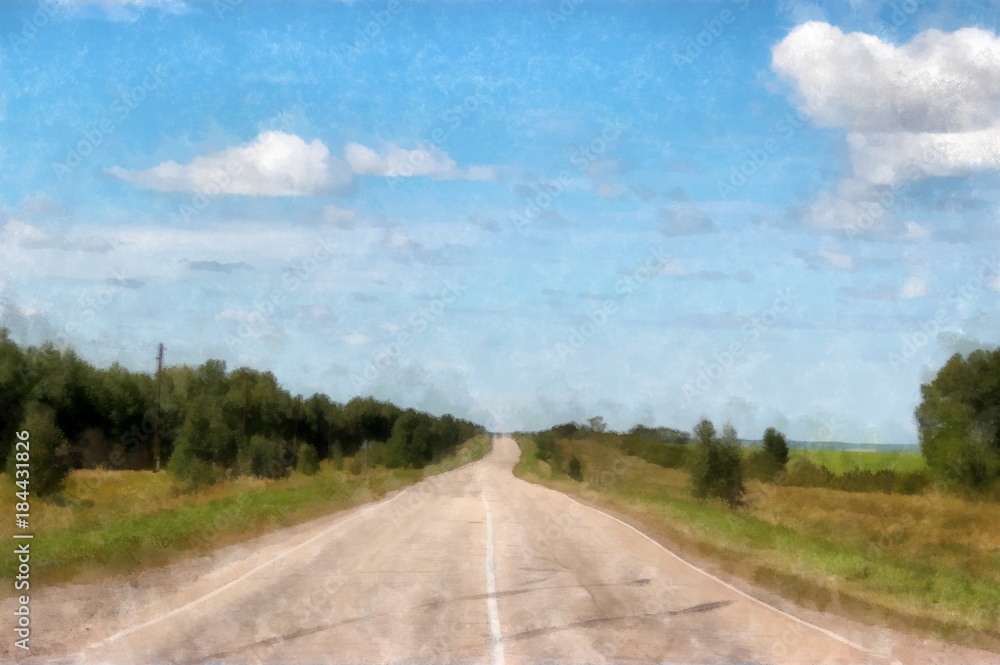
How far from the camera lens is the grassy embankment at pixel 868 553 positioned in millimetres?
15633

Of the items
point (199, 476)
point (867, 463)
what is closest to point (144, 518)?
point (199, 476)

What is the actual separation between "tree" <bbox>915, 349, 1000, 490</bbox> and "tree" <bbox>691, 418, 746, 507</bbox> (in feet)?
50.9

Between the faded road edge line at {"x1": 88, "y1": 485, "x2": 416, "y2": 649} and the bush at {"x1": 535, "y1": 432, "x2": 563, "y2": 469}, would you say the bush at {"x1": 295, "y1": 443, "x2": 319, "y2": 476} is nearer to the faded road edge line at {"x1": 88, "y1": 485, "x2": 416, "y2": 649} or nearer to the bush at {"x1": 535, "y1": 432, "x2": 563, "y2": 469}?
the bush at {"x1": 535, "y1": 432, "x2": 563, "y2": 469}

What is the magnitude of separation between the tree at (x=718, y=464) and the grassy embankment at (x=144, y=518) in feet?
55.1

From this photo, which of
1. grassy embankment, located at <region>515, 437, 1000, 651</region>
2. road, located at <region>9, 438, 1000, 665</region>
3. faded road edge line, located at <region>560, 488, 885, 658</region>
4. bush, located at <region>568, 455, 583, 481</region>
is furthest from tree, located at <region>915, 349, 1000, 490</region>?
road, located at <region>9, 438, 1000, 665</region>

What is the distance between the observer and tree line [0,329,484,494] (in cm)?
5491

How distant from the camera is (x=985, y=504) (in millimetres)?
51781

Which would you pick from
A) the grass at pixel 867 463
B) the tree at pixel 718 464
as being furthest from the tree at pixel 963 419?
the tree at pixel 718 464

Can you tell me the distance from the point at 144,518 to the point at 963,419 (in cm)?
5861

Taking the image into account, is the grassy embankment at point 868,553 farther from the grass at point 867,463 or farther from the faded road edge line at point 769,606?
the grass at point 867,463

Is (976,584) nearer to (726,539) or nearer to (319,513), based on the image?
(726,539)

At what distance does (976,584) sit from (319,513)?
22.4 meters

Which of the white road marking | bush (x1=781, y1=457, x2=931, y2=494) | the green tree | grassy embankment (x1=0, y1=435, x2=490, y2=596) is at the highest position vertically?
the green tree

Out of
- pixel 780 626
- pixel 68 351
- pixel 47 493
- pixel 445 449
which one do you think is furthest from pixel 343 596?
pixel 445 449
